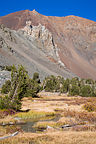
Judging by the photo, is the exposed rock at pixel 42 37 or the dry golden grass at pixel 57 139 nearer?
the dry golden grass at pixel 57 139

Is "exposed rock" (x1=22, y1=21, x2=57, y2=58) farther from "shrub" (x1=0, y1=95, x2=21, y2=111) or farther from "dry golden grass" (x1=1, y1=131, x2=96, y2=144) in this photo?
"dry golden grass" (x1=1, y1=131, x2=96, y2=144)

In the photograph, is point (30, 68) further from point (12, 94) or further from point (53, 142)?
point (53, 142)

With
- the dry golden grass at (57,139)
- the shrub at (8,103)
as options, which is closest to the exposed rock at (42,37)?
the shrub at (8,103)

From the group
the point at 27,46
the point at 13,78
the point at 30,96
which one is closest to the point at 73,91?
the point at 30,96

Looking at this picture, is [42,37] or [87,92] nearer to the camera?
[87,92]

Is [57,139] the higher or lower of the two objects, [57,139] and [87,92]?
the lower

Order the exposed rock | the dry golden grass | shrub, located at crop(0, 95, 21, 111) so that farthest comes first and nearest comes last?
the exposed rock
shrub, located at crop(0, 95, 21, 111)
the dry golden grass

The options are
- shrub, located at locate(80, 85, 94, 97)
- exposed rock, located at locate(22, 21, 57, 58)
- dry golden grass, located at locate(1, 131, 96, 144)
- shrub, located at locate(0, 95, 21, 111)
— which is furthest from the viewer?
exposed rock, located at locate(22, 21, 57, 58)

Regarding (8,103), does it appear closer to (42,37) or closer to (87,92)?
(87,92)

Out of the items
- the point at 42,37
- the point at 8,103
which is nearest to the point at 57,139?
the point at 8,103

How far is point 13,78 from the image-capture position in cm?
2678

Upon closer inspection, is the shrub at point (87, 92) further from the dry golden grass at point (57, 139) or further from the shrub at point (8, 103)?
the dry golden grass at point (57, 139)

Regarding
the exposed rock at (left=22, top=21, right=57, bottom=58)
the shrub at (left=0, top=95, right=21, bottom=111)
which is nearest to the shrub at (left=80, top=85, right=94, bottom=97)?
the shrub at (left=0, top=95, right=21, bottom=111)

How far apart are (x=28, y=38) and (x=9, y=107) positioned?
152 m
